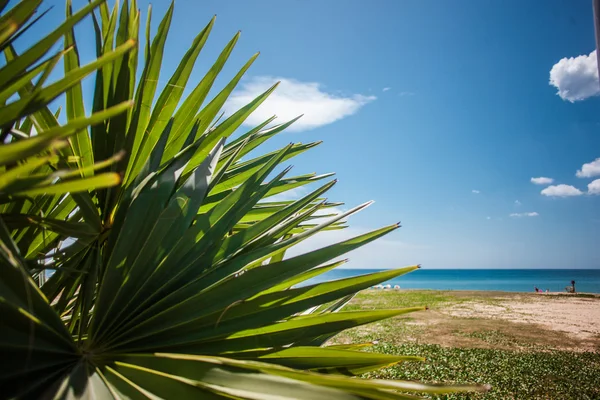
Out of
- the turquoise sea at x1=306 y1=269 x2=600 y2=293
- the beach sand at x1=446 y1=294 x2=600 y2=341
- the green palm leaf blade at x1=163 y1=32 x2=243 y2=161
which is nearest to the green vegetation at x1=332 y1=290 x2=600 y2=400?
the beach sand at x1=446 y1=294 x2=600 y2=341

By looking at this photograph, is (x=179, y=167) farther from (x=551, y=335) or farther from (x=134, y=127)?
(x=551, y=335)

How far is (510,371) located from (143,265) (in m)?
11.5

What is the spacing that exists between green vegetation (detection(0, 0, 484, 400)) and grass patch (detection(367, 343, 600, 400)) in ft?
26.8

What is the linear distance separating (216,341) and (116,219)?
406mm

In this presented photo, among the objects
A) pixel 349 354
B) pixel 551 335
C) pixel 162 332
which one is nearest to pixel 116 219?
pixel 162 332

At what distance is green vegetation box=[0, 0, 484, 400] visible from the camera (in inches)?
29.5

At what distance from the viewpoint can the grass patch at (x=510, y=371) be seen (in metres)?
8.64

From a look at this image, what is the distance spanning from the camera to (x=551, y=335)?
Result: 1569cm

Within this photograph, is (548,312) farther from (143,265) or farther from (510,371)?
(143,265)

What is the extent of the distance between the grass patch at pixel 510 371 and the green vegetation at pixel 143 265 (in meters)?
8.18

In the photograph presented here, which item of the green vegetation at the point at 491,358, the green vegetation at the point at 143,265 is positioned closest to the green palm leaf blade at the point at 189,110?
the green vegetation at the point at 143,265

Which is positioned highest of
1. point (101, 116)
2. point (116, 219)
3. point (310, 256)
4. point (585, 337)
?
point (101, 116)

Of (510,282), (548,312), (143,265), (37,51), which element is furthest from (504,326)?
(510,282)

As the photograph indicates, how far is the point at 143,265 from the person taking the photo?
1.03 m
